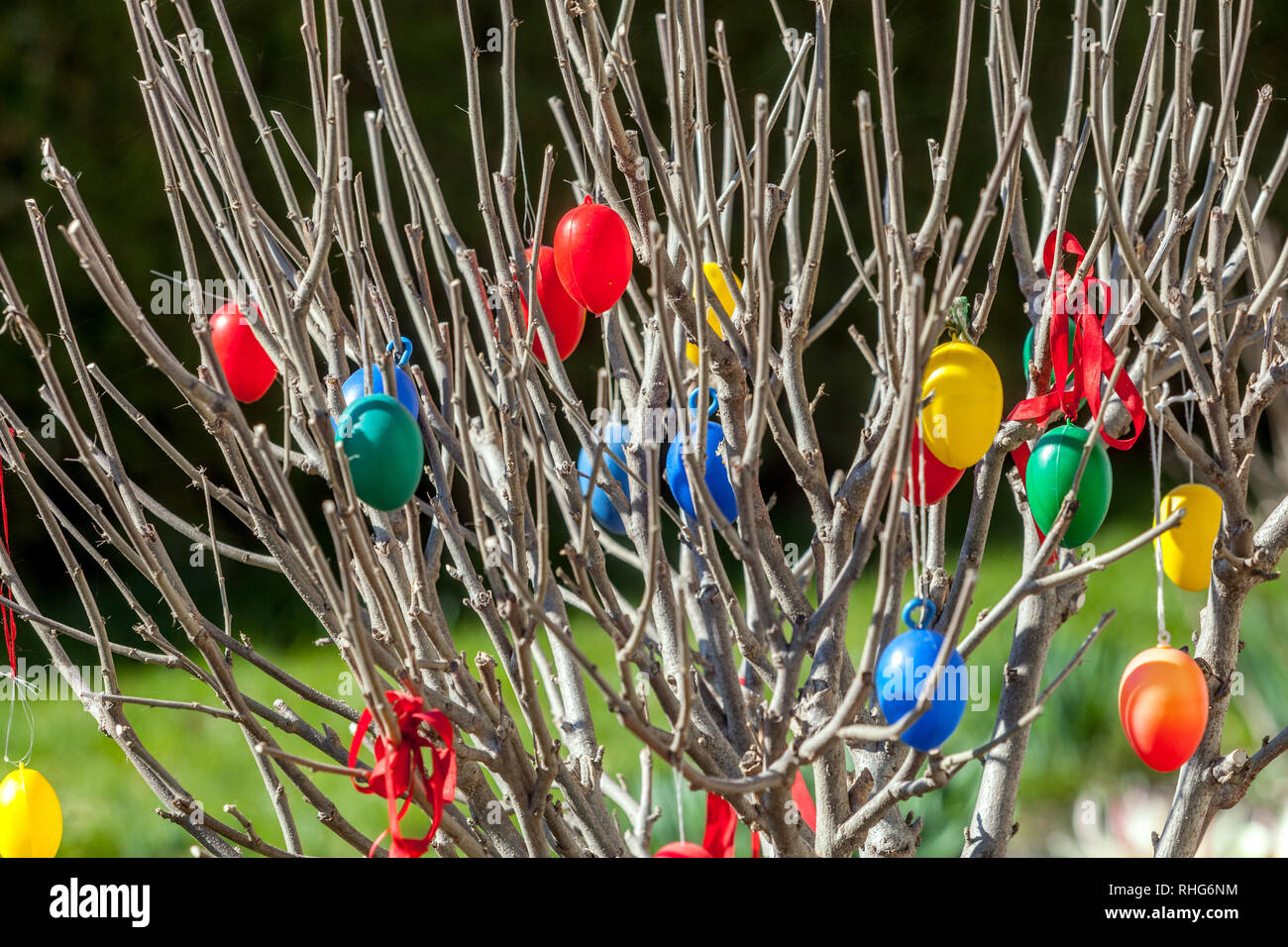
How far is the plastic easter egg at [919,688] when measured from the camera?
1.03 m

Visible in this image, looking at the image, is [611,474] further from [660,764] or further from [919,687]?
[660,764]

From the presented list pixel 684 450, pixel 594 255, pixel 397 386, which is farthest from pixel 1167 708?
pixel 397 386

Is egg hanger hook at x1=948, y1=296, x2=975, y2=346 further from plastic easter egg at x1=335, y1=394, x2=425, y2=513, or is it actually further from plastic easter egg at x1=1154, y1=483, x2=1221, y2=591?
plastic easter egg at x1=335, y1=394, x2=425, y2=513

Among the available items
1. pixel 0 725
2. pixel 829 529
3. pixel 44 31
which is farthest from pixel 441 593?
pixel 829 529

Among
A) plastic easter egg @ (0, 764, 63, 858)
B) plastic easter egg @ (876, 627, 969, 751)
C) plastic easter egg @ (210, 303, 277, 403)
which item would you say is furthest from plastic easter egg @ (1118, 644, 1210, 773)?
plastic easter egg @ (0, 764, 63, 858)

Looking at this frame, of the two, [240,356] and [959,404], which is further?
[240,356]

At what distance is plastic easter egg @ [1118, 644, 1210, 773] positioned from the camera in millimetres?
1173

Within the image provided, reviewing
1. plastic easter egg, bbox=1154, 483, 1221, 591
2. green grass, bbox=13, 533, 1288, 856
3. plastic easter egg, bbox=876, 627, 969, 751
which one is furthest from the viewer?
green grass, bbox=13, 533, 1288, 856

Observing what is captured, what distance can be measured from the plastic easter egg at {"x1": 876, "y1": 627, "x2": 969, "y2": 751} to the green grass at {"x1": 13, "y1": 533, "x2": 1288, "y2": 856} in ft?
3.96

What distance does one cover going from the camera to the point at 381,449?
0.99m

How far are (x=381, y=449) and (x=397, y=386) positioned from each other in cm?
24

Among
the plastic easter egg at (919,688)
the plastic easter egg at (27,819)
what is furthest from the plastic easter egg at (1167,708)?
the plastic easter egg at (27,819)
